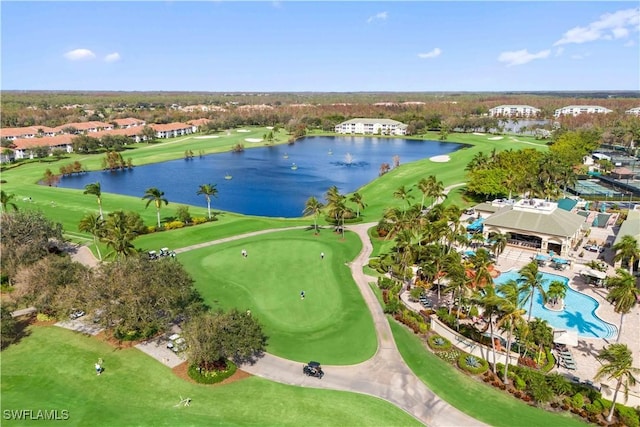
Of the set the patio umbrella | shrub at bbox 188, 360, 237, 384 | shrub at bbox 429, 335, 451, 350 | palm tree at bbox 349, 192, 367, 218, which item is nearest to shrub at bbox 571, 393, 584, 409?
the patio umbrella

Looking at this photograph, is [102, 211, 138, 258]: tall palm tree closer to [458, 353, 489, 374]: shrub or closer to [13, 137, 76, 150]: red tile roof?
[458, 353, 489, 374]: shrub

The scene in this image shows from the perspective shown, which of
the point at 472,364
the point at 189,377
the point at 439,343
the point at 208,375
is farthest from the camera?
the point at 439,343

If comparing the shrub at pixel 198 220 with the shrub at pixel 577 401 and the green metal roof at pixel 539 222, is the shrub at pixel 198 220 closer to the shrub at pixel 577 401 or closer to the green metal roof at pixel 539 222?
the green metal roof at pixel 539 222

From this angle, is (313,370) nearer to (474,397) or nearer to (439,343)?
(439,343)

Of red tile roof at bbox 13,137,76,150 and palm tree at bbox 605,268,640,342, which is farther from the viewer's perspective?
red tile roof at bbox 13,137,76,150

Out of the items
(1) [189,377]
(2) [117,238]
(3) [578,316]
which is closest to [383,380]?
(1) [189,377]

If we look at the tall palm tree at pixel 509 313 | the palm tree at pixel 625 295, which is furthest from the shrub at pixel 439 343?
the palm tree at pixel 625 295
